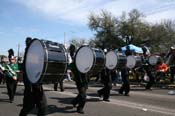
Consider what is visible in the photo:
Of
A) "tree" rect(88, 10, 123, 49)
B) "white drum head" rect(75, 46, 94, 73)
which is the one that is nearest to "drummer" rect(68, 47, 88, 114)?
"white drum head" rect(75, 46, 94, 73)

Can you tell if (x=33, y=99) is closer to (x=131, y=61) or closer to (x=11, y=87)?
(x=11, y=87)

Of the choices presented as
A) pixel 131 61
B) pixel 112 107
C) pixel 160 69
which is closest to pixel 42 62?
pixel 112 107

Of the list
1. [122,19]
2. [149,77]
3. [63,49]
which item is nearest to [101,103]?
[63,49]

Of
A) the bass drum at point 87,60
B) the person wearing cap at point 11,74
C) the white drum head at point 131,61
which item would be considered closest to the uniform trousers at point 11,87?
the person wearing cap at point 11,74

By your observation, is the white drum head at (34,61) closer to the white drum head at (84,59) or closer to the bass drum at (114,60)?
the white drum head at (84,59)

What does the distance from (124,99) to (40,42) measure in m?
7.27

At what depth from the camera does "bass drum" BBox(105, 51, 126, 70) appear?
13.7 metres

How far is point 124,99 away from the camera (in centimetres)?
1434

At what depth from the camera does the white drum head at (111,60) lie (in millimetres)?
13648

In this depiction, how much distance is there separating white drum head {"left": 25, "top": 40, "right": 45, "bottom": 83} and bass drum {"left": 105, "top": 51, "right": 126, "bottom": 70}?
595 centimetres

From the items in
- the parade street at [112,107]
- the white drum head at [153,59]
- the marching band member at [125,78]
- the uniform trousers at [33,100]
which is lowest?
the parade street at [112,107]

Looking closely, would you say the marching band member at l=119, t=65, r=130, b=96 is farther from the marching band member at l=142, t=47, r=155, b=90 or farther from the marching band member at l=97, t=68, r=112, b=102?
the marching band member at l=142, t=47, r=155, b=90

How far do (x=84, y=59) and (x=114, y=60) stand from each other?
315 cm

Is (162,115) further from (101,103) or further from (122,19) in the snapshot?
(122,19)
